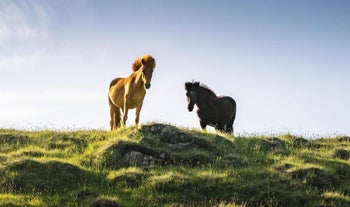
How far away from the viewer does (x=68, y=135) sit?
25.8m

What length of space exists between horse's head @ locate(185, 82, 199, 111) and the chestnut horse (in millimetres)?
3353

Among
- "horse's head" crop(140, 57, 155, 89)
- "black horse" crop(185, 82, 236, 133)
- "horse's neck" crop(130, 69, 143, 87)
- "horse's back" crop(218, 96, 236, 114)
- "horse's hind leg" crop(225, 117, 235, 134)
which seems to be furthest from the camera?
"horse's hind leg" crop(225, 117, 235, 134)

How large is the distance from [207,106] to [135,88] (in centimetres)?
551

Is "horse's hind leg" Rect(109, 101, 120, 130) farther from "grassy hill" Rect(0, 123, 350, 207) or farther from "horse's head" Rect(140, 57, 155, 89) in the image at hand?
"horse's head" Rect(140, 57, 155, 89)

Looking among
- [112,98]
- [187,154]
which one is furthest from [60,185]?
[112,98]

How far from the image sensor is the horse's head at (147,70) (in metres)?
23.5

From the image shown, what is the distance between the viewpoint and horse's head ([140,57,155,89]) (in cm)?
2353

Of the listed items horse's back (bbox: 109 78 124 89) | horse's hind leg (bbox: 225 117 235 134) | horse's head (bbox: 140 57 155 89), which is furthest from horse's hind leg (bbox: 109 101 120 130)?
horse's hind leg (bbox: 225 117 235 134)

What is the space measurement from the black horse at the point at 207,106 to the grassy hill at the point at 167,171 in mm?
4018

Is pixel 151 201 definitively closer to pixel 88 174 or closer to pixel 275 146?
pixel 88 174

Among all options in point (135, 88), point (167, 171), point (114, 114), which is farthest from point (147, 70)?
point (114, 114)

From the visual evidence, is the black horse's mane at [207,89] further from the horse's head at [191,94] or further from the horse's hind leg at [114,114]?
the horse's hind leg at [114,114]

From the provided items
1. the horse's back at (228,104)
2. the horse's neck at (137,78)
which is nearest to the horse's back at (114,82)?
the horse's neck at (137,78)

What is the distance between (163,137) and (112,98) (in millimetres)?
7194
